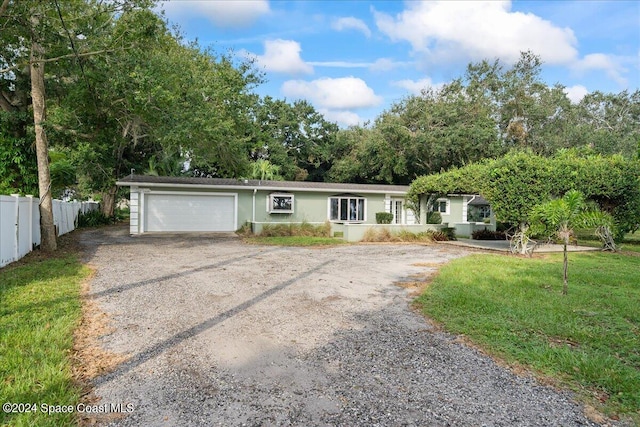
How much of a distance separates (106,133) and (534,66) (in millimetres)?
30536

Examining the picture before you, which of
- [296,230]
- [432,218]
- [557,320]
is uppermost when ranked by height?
[432,218]

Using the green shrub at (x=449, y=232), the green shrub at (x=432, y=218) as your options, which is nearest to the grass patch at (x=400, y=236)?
the green shrub at (x=449, y=232)

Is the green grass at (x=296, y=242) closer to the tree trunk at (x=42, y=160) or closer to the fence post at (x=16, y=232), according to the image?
the tree trunk at (x=42, y=160)

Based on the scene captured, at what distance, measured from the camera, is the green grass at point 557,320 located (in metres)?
3.52

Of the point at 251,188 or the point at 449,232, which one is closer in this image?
the point at 449,232

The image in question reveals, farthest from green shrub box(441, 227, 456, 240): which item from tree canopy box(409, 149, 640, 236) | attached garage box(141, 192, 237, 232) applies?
attached garage box(141, 192, 237, 232)

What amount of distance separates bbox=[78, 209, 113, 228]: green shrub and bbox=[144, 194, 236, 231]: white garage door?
625cm

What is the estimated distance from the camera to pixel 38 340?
12.8ft

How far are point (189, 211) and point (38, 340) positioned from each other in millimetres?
15071

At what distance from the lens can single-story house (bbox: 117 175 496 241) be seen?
17.6m

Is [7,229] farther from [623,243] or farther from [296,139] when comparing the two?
[296,139]

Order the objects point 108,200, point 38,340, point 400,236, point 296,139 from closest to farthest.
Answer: point 38,340 < point 400,236 < point 108,200 < point 296,139

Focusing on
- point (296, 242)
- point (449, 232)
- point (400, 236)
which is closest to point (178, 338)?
point (296, 242)

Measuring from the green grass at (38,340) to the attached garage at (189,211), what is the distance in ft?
34.7
